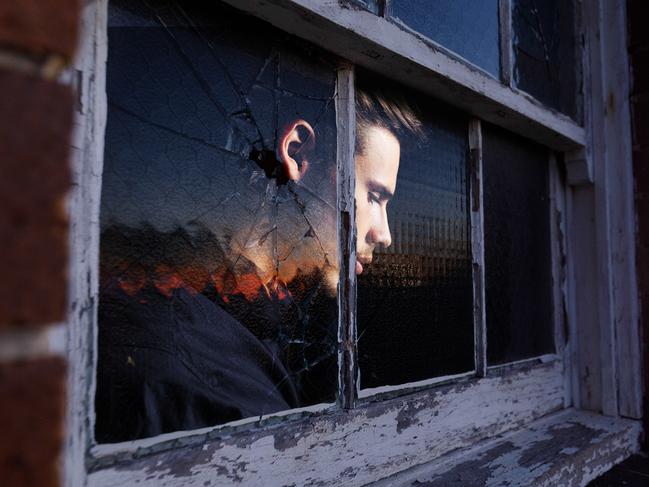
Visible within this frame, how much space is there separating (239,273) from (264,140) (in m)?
0.37

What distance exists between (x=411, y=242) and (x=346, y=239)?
1.13 ft

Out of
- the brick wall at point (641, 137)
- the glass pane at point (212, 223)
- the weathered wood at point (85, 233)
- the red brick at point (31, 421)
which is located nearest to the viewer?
the red brick at point (31, 421)

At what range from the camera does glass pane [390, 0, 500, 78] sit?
5.29 feet

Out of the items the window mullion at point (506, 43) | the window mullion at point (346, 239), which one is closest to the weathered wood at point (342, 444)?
the window mullion at point (346, 239)

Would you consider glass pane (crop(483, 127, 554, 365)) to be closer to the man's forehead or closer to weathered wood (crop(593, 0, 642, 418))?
weathered wood (crop(593, 0, 642, 418))

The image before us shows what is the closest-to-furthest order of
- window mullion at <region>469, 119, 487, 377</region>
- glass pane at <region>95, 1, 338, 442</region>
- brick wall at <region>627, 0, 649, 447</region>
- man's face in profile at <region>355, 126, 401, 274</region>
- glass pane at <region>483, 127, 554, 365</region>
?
glass pane at <region>95, 1, 338, 442</region> → man's face in profile at <region>355, 126, 401, 274</region> → window mullion at <region>469, 119, 487, 377</region> → glass pane at <region>483, 127, 554, 365</region> → brick wall at <region>627, 0, 649, 447</region>

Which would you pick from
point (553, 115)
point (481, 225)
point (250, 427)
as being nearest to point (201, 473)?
point (250, 427)

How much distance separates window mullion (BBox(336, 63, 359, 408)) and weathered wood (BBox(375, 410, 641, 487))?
352mm

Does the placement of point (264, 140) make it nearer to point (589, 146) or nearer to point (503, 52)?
point (503, 52)

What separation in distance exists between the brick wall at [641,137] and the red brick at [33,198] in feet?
8.77

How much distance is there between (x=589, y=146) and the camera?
2.47m

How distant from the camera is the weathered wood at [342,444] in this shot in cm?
101

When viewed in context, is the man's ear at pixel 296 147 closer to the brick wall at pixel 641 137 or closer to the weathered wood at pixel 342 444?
the weathered wood at pixel 342 444

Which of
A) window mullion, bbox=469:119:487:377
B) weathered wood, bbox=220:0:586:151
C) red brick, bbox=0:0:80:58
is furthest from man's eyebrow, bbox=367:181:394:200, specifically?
red brick, bbox=0:0:80:58
